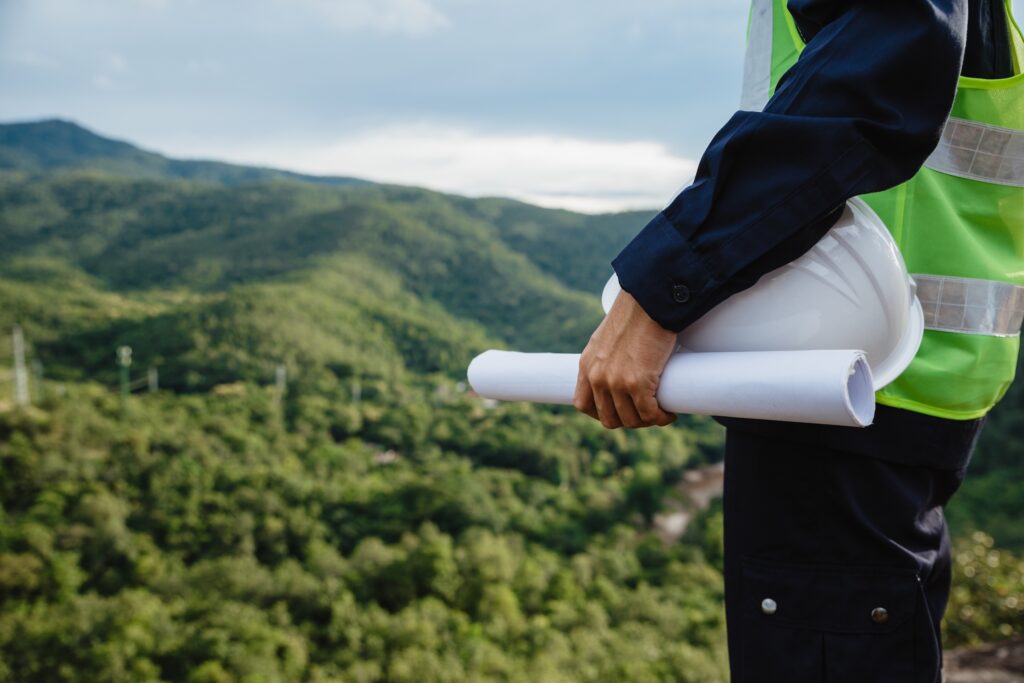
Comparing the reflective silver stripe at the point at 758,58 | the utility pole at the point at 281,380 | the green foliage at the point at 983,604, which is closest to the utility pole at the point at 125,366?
the utility pole at the point at 281,380

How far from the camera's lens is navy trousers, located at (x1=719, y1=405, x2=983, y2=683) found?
910mm

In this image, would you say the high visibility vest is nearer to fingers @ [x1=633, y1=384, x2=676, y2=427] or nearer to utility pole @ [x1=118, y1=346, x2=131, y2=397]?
fingers @ [x1=633, y1=384, x2=676, y2=427]

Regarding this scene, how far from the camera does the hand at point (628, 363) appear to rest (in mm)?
820

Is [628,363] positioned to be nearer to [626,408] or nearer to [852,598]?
[626,408]

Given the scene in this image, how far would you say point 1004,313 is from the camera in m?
0.95

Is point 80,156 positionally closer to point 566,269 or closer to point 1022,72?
point 566,269

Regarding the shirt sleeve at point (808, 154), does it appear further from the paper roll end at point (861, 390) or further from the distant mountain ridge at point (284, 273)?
the distant mountain ridge at point (284, 273)

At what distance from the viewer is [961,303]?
92 centimetres

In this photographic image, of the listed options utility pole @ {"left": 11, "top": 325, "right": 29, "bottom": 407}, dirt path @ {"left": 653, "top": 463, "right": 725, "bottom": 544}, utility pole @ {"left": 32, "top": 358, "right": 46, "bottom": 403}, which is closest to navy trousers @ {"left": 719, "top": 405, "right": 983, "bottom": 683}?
dirt path @ {"left": 653, "top": 463, "right": 725, "bottom": 544}

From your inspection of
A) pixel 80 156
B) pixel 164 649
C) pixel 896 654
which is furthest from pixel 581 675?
pixel 80 156

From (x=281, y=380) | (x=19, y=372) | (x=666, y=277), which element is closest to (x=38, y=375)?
(x=19, y=372)

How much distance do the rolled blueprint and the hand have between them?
16mm

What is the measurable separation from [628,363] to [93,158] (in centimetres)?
14814

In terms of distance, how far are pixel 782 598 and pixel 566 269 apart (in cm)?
7978
